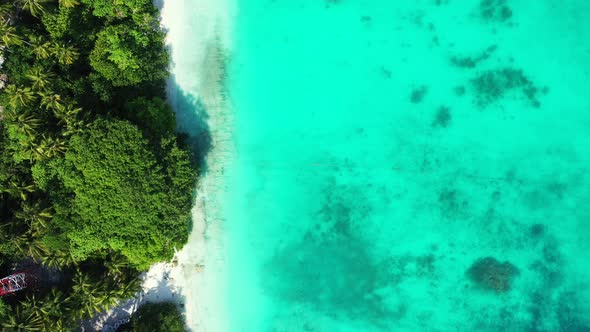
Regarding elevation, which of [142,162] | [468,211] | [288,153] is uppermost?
[288,153]

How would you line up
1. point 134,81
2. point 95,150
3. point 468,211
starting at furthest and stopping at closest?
point 468,211, point 134,81, point 95,150

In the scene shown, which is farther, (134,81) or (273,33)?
(273,33)

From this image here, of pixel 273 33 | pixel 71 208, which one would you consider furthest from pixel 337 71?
pixel 71 208

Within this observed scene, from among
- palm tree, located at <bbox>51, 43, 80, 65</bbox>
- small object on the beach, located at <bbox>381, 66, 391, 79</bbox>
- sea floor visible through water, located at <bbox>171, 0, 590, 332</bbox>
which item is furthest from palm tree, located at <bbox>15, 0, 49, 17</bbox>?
A: small object on the beach, located at <bbox>381, 66, 391, 79</bbox>

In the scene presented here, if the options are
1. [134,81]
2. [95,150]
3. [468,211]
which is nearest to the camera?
[95,150]

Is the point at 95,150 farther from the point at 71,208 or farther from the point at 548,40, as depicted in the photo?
the point at 548,40

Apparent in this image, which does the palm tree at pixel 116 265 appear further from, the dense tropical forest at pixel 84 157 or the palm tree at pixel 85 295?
the palm tree at pixel 85 295

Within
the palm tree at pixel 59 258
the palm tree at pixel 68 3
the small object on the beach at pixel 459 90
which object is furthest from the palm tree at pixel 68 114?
the small object on the beach at pixel 459 90
